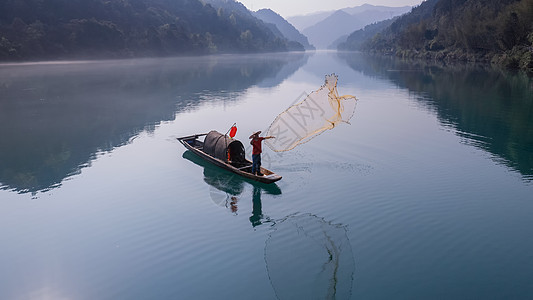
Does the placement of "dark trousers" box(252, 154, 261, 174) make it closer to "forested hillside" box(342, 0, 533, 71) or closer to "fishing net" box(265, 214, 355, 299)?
"fishing net" box(265, 214, 355, 299)

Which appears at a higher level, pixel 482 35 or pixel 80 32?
pixel 80 32

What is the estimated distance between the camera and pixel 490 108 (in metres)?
44.9

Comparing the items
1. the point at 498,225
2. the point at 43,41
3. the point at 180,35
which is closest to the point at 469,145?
the point at 498,225

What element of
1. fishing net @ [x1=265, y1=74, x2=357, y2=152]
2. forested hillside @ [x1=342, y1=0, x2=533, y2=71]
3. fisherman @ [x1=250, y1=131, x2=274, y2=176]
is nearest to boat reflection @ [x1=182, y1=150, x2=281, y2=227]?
fisherman @ [x1=250, y1=131, x2=274, y2=176]

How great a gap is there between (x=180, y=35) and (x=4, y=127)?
164241 mm

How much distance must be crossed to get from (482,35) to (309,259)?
11753 cm

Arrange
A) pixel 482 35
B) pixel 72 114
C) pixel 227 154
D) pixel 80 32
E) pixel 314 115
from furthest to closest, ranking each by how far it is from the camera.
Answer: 1. pixel 80 32
2. pixel 482 35
3. pixel 72 114
4. pixel 227 154
5. pixel 314 115

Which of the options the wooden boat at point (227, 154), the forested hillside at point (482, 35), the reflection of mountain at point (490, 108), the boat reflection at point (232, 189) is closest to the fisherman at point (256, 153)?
the wooden boat at point (227, 154)

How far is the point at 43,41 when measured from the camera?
399 ft

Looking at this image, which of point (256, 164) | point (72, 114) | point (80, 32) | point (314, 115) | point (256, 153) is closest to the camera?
point (314, 115)

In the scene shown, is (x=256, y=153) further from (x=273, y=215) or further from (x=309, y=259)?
(x=309, y=259)

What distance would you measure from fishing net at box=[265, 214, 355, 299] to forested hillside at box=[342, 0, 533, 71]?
86.7 meters

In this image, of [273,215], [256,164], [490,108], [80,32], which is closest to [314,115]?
[256,164]

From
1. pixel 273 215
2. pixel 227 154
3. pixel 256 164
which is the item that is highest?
pixel 227 154
